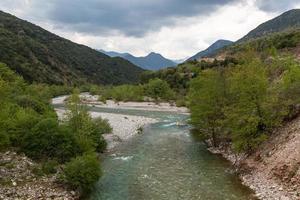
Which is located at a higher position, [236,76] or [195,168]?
[236,76]

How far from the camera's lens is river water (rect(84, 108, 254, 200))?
32812mm

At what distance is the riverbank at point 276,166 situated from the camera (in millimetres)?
31250

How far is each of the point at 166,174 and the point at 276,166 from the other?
10600 mm

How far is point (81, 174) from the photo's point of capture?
32594mm

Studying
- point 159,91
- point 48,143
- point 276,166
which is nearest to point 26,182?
point 48,143

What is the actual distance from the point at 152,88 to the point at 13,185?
125 metres

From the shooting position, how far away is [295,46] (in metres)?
137

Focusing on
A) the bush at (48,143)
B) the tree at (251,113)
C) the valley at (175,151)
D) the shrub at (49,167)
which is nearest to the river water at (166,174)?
the valley at (175,151)

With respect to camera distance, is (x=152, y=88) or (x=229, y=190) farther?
(x=152, y=88)

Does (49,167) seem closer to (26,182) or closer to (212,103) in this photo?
(26,182)

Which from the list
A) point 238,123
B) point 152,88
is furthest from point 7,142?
point 152,88

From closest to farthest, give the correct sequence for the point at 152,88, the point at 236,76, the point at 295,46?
the point at 236,76, the point at 295,46, the point at 152,88

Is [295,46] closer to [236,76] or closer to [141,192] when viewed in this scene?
[236,76]

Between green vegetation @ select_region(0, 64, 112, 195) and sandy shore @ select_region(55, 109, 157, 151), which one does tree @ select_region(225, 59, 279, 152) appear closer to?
green vegetation @ select_region(0, 64, 112, 195)
